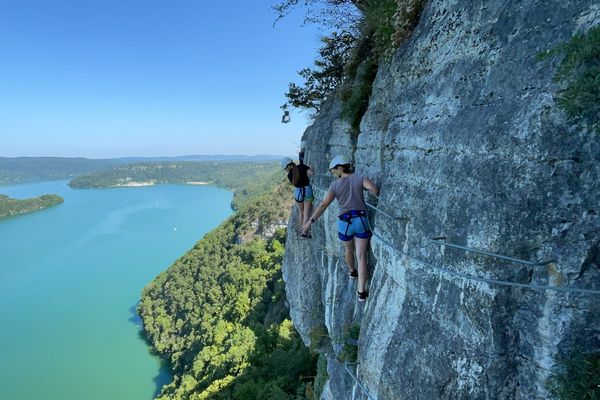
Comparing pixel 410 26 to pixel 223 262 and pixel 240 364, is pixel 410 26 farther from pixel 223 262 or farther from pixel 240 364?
pixel 223 262

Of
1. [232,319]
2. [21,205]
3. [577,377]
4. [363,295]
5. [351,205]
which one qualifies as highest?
[351,205]

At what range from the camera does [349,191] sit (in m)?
4.49

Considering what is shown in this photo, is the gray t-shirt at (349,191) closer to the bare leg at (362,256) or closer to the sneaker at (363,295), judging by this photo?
the bare leg at (362,256)

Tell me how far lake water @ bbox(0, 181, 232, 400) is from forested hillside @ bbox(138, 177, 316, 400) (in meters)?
4.11

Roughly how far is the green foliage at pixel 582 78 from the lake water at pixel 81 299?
43522mm

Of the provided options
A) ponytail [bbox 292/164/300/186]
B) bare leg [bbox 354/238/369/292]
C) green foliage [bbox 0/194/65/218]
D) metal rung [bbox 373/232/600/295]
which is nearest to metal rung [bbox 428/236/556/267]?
metal rung [bbox 373/232/600/295]

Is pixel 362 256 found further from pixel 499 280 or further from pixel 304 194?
pixel 304 194

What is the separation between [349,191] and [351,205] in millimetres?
177

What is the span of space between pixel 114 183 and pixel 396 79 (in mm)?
217197

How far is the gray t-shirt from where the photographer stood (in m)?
4.45

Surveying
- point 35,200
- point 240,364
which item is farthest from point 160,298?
point 35,200

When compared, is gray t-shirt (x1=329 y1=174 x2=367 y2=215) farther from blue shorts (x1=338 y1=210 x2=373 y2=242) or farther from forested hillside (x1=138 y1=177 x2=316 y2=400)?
forested hillside (x1=138 y1=177 x2=316 y2=400)

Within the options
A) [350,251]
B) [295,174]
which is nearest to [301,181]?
[295,174]

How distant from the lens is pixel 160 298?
51.8 metres
